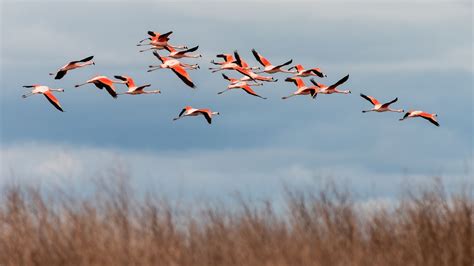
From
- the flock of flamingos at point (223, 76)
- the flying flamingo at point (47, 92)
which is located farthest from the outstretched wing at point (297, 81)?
the flying flamingo at point (47, 92)

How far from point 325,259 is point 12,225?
166 inches

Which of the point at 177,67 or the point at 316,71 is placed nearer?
the point at 177,67

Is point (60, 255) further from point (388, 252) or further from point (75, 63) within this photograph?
point (75, 63)

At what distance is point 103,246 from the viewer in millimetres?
11742

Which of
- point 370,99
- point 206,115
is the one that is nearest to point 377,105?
point 370,99

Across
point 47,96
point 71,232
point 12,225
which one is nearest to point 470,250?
point 71,232

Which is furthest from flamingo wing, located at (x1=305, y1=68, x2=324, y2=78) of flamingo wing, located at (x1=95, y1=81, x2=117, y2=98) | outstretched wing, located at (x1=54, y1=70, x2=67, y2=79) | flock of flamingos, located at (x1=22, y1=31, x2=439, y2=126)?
outstretched wing, located at (x1=54, y1=70, x2=67, y2=79)

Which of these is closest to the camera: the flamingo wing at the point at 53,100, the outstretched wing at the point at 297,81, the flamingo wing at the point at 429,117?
the flamingo wing at the point at 53,100

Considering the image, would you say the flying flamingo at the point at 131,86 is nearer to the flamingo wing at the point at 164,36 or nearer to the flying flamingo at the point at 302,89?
the flamingo wing at the point at 164,36

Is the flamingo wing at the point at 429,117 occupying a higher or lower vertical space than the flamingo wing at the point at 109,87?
higher

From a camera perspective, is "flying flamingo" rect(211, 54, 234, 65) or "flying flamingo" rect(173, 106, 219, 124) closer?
"flying flamingo" rect(173, 106, 219, 124)

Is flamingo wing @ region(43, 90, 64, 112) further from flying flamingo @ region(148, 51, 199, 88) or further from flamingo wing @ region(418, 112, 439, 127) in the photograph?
flamingo wing @ region(418, 112, 439, 127)

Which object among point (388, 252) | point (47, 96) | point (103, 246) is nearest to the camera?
point (103, 246)

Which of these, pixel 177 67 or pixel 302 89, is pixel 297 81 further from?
pixel 177 67
